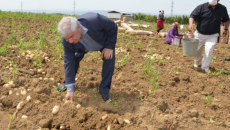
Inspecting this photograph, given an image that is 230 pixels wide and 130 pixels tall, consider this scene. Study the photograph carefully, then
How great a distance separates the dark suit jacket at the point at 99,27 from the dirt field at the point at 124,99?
83 centimetres

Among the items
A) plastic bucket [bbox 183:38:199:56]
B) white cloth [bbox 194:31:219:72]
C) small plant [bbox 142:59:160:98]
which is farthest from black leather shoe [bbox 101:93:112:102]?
white cloth [bbox 194:31:219:72]

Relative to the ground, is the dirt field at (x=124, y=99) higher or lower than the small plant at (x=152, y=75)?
lower

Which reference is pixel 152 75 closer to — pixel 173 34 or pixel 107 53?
pixel 107 53

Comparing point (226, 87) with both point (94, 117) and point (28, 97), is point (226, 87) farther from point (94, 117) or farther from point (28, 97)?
point (28, 97)

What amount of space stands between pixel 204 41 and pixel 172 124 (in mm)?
2755

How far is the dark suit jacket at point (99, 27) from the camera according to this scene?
262 centimetres

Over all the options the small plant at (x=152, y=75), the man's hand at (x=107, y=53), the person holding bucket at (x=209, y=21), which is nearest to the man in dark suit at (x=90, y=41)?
the man's hand at (x=107, y=53)

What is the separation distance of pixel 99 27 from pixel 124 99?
1102 millimetres

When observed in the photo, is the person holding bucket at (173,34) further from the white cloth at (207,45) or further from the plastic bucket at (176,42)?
Result: the white cloth at (207,45)

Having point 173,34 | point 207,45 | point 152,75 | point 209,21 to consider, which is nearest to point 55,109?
point 152,75

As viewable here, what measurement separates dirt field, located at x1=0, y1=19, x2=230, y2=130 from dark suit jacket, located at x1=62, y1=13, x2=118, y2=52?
2.72 feet

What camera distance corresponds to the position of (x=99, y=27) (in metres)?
Answer: 2.67

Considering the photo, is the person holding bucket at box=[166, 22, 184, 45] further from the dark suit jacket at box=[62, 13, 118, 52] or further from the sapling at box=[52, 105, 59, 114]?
the sapling at box=[52, 105, 59, 114]

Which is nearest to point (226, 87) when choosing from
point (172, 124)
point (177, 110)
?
point (177, 110)
